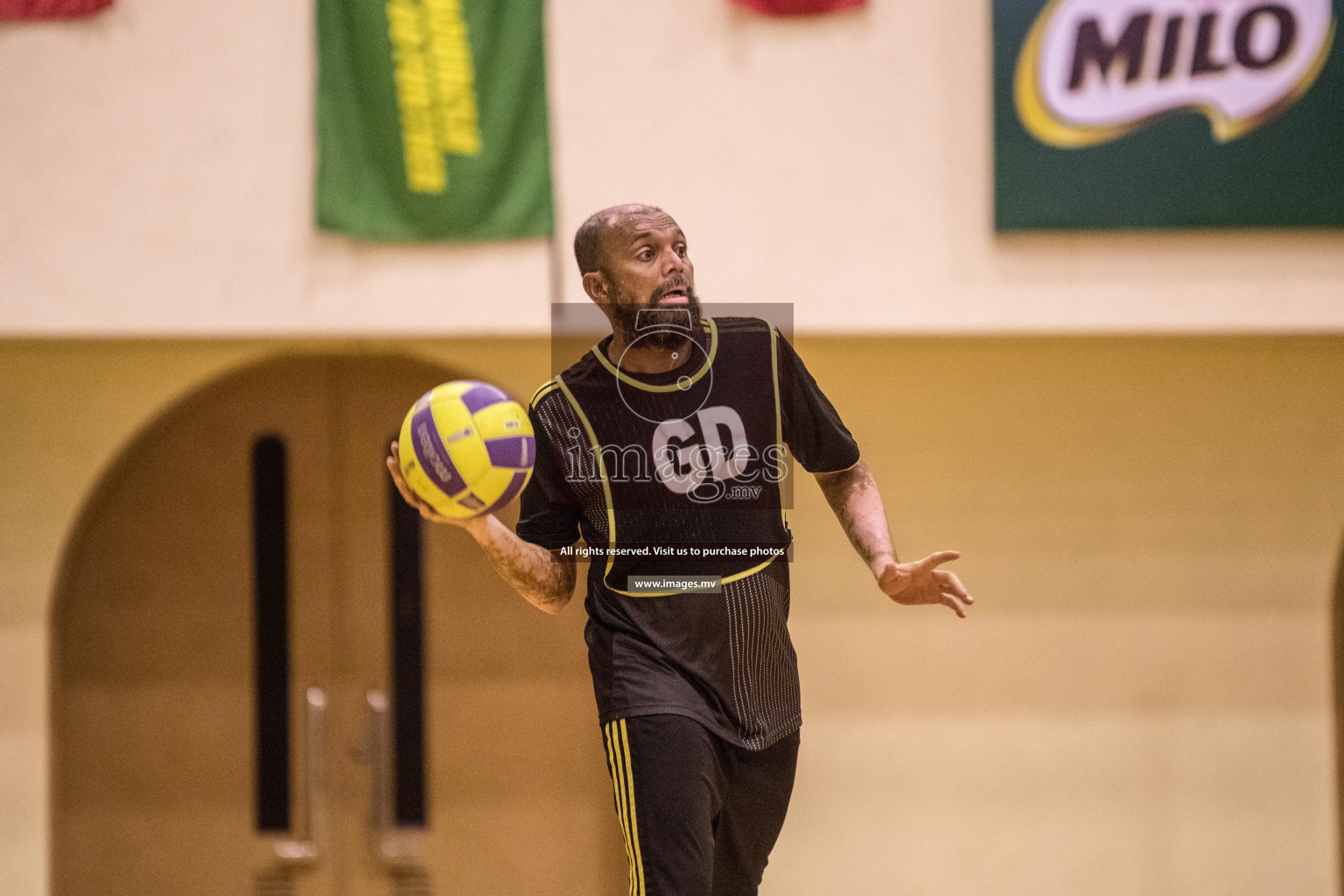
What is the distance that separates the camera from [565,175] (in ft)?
12.0

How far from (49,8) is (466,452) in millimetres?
2533

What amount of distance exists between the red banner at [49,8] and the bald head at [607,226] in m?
2.14

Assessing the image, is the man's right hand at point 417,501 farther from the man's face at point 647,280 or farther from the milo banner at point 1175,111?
the milo banner at point 1175,111

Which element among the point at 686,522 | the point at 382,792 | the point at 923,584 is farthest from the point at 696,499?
the point at 382,792

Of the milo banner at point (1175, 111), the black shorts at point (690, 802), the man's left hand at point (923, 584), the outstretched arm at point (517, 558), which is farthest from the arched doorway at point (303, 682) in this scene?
the milo banner at point (1175, 111)

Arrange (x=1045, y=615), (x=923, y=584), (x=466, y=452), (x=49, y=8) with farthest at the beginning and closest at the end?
(x=1045, y=615) → (x=49, y=8) → (x=923, y=584) → (x=466, y=452)

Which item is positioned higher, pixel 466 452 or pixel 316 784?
pixel 466 452

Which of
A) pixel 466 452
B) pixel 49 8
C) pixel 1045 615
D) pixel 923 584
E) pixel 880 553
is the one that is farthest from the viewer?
pixel 1045 615

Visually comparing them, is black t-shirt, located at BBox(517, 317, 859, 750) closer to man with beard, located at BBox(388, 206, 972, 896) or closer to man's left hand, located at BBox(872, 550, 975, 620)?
man with beard, located at BBox(388, 206, 972, 896)

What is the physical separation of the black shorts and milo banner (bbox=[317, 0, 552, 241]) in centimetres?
187

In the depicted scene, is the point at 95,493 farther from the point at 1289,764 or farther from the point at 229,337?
the point at 1289,764

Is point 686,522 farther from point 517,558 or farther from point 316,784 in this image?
point 316,784

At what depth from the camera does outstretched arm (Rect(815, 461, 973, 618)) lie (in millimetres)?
2400

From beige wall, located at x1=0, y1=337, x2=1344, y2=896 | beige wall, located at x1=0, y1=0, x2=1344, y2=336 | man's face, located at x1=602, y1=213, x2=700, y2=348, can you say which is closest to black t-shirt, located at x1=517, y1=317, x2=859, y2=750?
man's face, located at x1=602, y1=213, x2=700, y2=348
